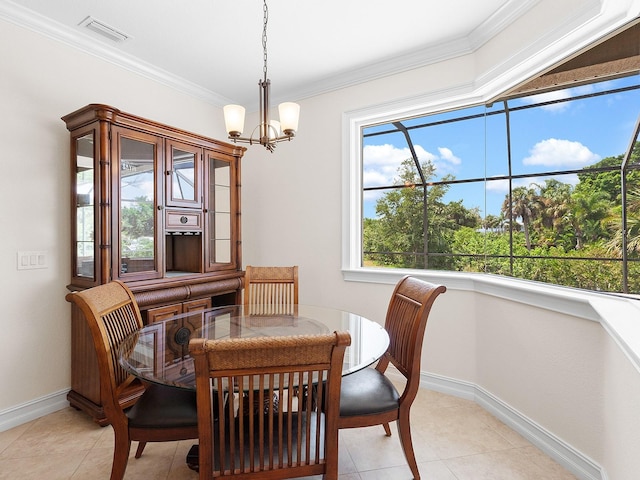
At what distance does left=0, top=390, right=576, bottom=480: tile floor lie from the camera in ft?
6.00

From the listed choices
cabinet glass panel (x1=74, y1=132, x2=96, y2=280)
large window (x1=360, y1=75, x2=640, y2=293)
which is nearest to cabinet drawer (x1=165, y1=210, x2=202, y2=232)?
cabinet glass panel (x1=74, y1=132, x2=96, y2=280)

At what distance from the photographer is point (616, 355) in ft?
5.02

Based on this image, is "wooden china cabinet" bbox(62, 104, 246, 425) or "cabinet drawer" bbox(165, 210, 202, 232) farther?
"cabinet drawer" bbox(165, 210, 202, 232)

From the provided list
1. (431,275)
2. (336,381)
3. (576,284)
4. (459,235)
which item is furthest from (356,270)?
(336,381)

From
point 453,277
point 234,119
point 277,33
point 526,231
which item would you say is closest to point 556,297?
point 526,231

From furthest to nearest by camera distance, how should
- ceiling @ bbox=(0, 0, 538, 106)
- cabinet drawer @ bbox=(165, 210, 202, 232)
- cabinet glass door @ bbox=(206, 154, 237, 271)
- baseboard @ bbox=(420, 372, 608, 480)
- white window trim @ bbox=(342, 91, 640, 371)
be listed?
cabinet glass door @ bbox=(206, 154, 237, 271) → cabinet drawer @ bbox=(165, 210, 202, 232) → ceiling @ bbox=(0, 0, 538, 106) → baseboard @ bbox=(420, 372, 608, 480) → white window trim @ bbox=(342, 91, 640, 371)

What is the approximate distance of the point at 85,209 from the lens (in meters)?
2.42

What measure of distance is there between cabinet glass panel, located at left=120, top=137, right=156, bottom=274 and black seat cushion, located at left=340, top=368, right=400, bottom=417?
1684 mm

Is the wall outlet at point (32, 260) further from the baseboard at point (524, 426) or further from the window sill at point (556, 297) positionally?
the baseboard at point (524, 426)

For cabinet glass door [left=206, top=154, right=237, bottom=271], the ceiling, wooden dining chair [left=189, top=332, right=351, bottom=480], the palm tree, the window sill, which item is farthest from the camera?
cabinet glass door [left=206, top=154, right=237, bottom=271]

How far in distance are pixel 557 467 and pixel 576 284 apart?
987mm

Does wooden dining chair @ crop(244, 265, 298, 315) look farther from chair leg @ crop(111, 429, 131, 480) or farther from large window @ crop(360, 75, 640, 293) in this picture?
chair leg @ crop(111, 429, 131, 480)

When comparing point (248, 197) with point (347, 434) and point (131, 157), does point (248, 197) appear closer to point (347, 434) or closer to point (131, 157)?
point (131, 157)

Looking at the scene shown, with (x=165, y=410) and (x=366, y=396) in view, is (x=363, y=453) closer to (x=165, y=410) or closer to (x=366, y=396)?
(x=366, y=396)
